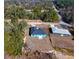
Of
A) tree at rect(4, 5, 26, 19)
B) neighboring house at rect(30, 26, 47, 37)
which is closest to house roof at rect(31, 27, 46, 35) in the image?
neighboring house at rect(30, 26, 47, 37)

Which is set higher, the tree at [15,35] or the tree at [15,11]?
the tree at [15,11]

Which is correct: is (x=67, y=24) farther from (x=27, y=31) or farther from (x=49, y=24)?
(x=27, y=31)

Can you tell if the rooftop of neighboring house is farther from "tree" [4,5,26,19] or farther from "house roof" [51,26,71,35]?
"tree" [4,5,26,19]

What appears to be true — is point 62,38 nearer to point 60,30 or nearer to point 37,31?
point 60,30

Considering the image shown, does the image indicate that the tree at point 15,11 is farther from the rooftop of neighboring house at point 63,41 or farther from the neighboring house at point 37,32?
the rooftop of neighboring house at point 63,41

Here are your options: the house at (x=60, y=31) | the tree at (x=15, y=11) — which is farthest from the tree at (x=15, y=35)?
the house at (x=60, y=31)

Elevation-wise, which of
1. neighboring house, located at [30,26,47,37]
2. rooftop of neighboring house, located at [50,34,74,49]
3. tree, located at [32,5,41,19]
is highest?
tree, located at [32,5,41,19]

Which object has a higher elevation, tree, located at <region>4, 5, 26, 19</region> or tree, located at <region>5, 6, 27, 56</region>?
tree, located at <region>4, 5, 26, 19</region>

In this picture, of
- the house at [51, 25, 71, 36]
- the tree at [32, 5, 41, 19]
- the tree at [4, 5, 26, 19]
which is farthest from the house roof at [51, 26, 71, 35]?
the tree at [4, 5, 26, 19]

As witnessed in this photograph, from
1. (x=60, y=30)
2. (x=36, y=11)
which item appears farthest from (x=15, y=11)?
(x=60, y=30)

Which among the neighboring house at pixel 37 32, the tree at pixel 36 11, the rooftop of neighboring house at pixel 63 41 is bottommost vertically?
the rooftop of neighboring house at pixel 63 41

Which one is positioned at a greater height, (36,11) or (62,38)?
(36,11)
